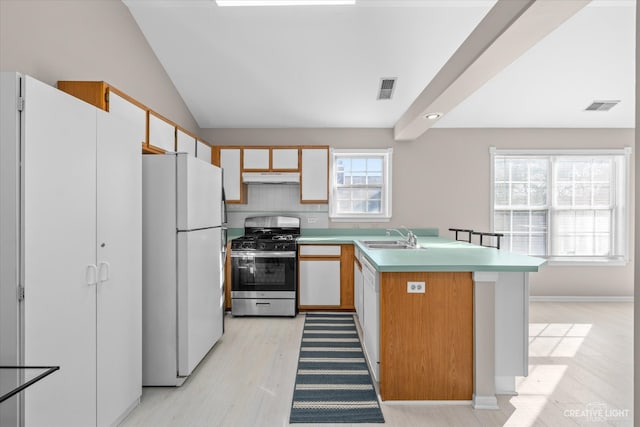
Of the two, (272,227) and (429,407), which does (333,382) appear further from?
(272,227)

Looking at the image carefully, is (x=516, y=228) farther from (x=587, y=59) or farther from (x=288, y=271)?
(x=288, y=271)

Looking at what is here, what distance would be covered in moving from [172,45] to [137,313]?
8.83ft

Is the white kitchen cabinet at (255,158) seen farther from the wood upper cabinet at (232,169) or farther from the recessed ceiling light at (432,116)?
the recessed ceiling light at (432,116)

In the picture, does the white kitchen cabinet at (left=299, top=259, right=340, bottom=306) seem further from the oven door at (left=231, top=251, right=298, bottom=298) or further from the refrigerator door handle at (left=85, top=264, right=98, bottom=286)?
the refrigerator door handle at (left=85, top=264, right=98, bottom=286)

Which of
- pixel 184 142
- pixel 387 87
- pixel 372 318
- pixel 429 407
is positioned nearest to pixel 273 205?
A: pixel 184 142

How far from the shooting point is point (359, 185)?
504 centimetres

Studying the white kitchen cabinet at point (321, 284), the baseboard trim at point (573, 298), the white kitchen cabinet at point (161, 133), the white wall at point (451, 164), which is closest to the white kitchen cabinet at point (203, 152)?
the white wall at point (451, 164)

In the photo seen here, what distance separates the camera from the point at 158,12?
3193mm

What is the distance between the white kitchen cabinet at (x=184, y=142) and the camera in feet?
11.8

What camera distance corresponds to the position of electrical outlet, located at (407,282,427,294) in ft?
7.48

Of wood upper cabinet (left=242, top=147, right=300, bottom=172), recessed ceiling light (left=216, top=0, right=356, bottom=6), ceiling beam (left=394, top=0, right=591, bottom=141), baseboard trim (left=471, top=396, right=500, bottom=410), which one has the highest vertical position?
recessed ceiling light (left=216, top=0, right=356, bottom=6)

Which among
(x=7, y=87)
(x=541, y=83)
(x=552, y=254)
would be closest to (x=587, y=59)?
(x=541, y=83)

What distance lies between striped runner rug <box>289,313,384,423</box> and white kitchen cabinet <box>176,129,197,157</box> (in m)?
2.25

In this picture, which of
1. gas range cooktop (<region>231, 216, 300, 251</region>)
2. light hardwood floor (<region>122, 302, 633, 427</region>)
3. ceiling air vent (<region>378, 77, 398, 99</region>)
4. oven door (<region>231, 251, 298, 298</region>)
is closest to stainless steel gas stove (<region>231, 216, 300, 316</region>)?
oven door (<region>231, 251, 298, 298</region>)
